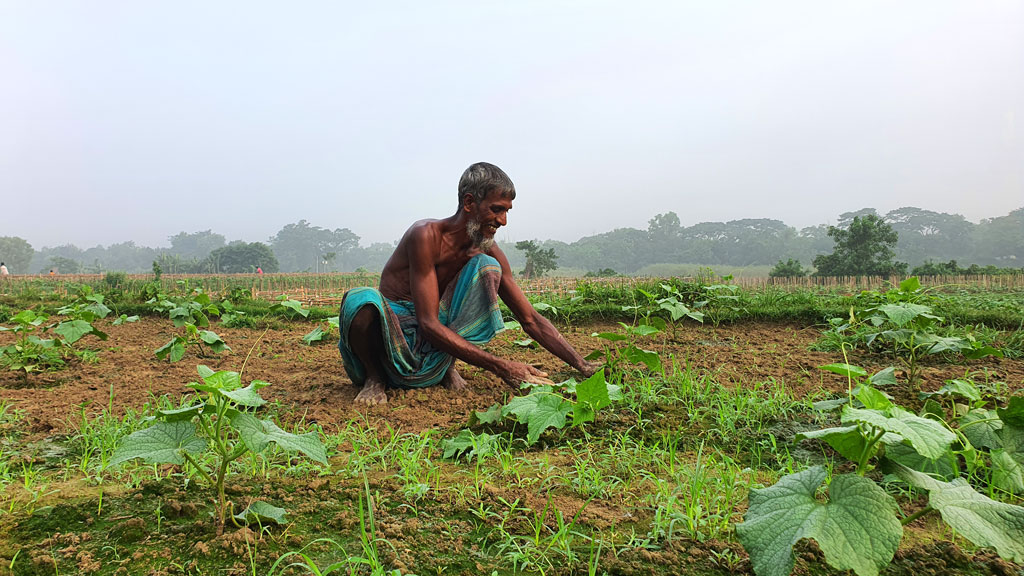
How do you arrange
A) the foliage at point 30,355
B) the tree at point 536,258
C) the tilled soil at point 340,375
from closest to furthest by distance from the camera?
the tilled soil at point 340,375, the foliage at point 30,355, the tree at point 536,258

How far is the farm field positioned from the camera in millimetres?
1240

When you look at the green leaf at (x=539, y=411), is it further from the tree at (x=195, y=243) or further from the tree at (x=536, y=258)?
the tree at (x=195, y=243)

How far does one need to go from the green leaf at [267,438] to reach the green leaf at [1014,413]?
72.6 inches

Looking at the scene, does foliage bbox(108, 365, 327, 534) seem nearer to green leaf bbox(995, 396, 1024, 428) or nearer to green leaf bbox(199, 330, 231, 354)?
green leaf bbox(995, 396, 1024, 428)

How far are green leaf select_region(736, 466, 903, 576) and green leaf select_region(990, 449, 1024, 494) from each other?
1.83 ft

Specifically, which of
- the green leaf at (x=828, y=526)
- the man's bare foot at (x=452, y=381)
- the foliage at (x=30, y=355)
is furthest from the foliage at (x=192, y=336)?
the green leaf at (x=828, y=526)

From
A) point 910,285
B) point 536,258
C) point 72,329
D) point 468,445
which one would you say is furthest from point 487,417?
point 536,258

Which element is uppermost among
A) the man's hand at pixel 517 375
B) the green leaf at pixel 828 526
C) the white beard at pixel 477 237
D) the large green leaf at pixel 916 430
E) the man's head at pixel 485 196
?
the man's head at pixel 485 196

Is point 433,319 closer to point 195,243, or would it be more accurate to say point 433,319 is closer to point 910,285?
point 910,285

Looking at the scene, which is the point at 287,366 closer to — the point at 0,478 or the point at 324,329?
the point at 324,329

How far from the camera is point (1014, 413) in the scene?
1479mm

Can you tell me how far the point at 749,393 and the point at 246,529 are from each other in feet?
7.38

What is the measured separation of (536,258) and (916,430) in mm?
43055

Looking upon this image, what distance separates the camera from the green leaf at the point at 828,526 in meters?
1.01
